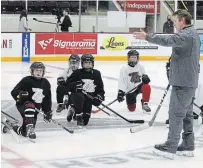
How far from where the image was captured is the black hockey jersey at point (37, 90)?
4.75 m

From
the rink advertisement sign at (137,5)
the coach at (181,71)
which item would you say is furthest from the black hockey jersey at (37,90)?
the rink advertisement sign at (137,5)

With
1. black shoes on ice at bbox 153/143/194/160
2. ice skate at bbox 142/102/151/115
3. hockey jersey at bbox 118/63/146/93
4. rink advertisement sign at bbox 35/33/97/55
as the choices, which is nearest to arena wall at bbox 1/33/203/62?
rink advertisement sign at bbox 35/33/97/55

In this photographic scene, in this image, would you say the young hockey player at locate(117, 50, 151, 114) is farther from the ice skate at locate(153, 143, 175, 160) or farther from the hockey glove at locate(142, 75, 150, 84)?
the ice skate at locate(153, 143, 175, 160)

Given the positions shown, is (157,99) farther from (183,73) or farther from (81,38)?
(81,38)

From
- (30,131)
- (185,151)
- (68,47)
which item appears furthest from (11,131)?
(68,47)

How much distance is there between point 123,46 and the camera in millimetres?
13422

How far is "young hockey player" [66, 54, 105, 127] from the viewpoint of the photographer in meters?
5.18

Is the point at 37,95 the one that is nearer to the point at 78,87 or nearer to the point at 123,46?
the point at 78,87

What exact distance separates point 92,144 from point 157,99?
290 centimetres

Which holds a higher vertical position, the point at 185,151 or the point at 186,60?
the point at 186,60

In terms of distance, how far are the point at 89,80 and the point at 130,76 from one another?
3.81ft

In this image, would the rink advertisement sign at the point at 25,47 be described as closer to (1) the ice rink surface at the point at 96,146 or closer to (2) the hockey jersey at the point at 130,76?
(1) the ice rink surface at the point at 96,146

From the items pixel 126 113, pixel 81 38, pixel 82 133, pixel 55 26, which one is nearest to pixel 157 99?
pixel 126 113

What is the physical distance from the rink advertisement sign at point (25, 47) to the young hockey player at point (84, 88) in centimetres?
740
